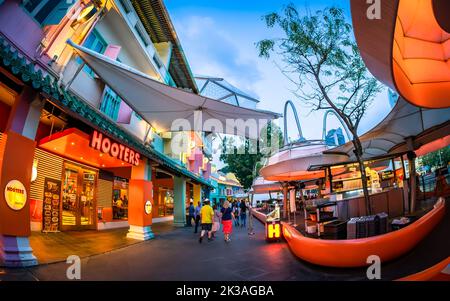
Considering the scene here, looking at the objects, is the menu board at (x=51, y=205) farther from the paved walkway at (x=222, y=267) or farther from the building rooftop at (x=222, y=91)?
the building rooftop at (x=222, y=91)

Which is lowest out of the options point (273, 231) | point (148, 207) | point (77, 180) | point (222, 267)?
point (222, 267)

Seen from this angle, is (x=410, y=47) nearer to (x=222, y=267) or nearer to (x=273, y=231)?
(x=222, y=267)

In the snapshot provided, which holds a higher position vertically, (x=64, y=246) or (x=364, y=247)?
(x=364, y=247)

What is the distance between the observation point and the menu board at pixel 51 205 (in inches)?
390

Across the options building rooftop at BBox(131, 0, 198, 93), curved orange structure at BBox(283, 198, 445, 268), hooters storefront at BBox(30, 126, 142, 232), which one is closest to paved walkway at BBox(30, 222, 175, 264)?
hooters storefront at BBox(30, 126, 142, 232)

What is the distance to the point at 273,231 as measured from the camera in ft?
34.9

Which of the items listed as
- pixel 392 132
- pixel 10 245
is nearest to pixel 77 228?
pixel 10 245

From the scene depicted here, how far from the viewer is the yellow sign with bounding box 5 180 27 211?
5.16 meters

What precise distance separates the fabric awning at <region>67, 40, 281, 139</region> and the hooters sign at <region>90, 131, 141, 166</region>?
1836mm

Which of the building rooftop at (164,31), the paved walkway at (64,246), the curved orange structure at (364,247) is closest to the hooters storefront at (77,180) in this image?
the paved walkway at (64,246)

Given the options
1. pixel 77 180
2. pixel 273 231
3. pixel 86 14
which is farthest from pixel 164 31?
pixel 273 231

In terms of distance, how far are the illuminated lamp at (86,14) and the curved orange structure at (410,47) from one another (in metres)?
8.70

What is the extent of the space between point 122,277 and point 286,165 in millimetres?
12612

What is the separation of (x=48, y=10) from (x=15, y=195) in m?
5.78
